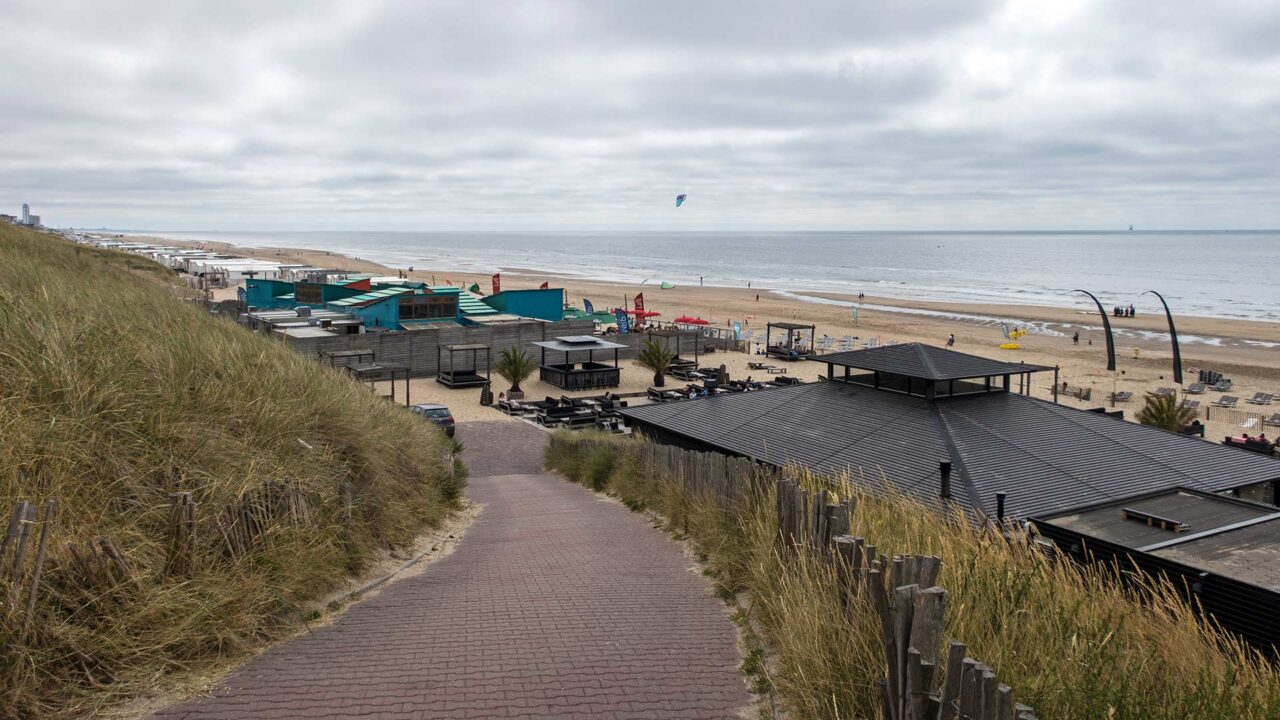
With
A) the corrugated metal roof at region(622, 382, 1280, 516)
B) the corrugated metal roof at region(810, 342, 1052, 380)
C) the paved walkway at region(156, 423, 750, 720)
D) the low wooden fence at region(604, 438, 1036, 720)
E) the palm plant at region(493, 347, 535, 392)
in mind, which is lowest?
the palm plant at region(493, 347, 535, 392)

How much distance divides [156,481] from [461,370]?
2720 centimetres

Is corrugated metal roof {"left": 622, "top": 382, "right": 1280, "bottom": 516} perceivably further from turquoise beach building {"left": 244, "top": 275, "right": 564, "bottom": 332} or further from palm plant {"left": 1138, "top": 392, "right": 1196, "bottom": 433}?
turquoise beach building {"left": 244, "top": 275, "right": 564, "bottom": 332}

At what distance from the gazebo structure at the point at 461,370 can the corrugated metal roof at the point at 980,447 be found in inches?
667

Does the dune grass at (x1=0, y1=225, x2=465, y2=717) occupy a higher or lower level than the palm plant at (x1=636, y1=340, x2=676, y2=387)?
higher

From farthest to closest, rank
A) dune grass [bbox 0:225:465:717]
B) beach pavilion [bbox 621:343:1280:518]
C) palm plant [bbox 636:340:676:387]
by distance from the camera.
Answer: palm plant [bbox 636:340:676:387], beach pavilion [bbox 621:343:1280:518], dune grass [bbox 0:225:465:717]

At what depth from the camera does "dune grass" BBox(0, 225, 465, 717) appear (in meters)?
5.10

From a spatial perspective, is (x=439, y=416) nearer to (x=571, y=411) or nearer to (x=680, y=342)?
(x=571, y=411)

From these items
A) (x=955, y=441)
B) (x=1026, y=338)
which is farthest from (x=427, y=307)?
(x=1026, y=338)

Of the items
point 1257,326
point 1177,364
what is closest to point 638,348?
point 1177,364

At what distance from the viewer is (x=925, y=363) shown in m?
14.1

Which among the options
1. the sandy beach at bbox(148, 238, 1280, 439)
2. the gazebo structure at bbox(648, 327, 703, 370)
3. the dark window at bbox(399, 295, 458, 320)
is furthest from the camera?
the dark window at bbox(399, 295, 458, 320)

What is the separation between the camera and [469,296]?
137 ft

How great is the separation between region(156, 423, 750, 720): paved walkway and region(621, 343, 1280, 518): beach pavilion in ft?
13.0

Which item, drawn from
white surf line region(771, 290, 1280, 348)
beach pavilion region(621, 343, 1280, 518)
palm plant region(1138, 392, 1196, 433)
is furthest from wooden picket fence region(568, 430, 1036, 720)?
white surf line region(771, 290, 1280, 348)
